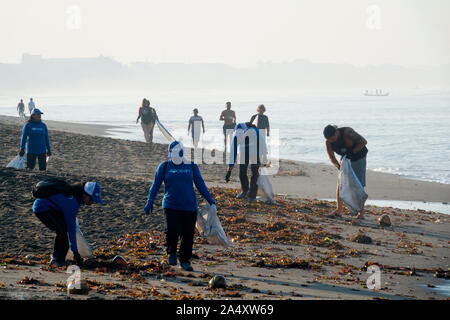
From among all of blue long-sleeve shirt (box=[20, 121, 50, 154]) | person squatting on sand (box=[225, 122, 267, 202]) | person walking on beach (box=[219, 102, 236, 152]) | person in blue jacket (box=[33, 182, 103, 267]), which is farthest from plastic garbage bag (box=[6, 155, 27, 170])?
person walking on beach (box=[219, 102, 236, 152])

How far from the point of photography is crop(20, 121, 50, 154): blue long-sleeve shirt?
12359 mm

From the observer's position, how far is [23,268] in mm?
7254

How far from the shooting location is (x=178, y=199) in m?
7.40

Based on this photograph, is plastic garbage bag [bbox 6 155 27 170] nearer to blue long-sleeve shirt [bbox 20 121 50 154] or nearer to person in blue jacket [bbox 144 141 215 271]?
blue long-sleeve shirt [bbox 20 121 50 154]

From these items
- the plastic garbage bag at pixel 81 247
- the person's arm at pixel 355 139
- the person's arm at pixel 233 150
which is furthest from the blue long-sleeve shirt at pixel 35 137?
the person's arm at pixel 355 139

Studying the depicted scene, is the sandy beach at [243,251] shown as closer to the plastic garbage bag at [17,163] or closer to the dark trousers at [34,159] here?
the dark trousers at [34,159]

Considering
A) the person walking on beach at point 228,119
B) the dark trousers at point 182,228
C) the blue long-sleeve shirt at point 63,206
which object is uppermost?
the person walking on beach at point 228,119

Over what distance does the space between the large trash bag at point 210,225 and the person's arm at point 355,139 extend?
3768 mm

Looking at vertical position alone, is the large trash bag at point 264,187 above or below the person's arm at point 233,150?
below

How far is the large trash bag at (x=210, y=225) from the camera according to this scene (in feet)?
26.9

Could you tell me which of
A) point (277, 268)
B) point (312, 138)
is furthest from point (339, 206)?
point (312, 138)

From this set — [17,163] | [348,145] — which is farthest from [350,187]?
[17,163]

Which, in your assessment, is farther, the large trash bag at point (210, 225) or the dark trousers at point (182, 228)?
the large trash bag at point (210, 225)
